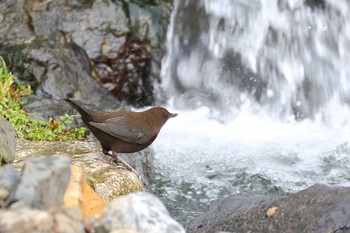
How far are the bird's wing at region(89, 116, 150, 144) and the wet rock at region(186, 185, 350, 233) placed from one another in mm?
1002

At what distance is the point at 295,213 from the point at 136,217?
182 centimetres

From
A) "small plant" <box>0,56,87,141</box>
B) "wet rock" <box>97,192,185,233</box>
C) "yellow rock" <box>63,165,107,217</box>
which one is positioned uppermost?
"wet rock" <box>97,192,185,233</box>

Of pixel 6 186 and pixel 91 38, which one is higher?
pixel 6 186

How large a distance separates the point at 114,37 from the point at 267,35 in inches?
86.6

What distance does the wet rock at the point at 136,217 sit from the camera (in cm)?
250

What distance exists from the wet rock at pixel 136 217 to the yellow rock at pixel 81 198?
38 centimetres

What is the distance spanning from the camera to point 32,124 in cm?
643

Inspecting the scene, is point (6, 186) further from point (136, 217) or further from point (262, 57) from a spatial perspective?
point (262, 57)

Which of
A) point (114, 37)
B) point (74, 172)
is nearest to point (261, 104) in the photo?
point (114, 37)

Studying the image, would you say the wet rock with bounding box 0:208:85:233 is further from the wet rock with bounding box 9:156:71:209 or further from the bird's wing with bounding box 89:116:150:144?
the bird's wing with bounding box 89:116:150:144

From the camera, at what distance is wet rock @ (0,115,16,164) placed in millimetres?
4332

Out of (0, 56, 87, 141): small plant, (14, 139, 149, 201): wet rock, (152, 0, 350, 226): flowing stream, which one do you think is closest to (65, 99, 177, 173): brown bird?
(14, 139, 149, 201): wet rock

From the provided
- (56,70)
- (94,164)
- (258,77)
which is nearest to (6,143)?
(94,164)

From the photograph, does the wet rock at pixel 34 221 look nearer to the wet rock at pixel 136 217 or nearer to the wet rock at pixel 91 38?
the wet rock at pixel 136 217
